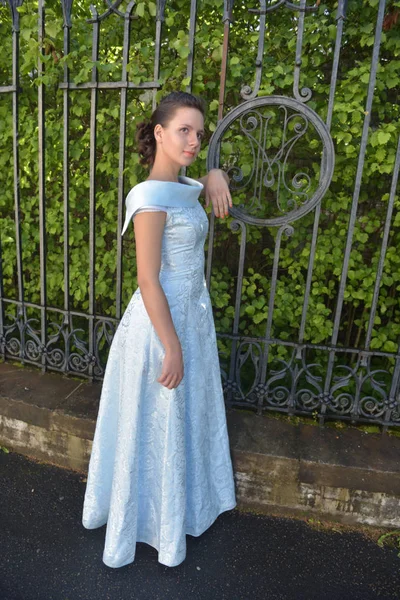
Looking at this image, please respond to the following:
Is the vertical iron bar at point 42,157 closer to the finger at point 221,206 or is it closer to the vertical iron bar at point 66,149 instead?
the vertical iron bar at point 66,149

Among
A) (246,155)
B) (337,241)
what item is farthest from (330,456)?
(246,155)

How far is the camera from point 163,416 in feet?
6.30

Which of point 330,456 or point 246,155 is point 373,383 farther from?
point 246,155

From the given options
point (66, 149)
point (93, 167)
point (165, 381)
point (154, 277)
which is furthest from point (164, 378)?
point (66, 149)

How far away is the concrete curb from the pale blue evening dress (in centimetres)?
35

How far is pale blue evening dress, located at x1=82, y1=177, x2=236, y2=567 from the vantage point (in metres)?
1.85

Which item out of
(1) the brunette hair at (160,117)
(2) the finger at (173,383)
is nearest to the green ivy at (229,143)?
(1) the brunette hair at (160,117)

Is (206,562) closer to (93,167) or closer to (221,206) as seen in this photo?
(221,206)

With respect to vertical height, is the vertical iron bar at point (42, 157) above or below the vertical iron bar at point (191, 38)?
below

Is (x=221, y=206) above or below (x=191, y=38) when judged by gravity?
below

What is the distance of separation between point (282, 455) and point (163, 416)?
77 centimetres

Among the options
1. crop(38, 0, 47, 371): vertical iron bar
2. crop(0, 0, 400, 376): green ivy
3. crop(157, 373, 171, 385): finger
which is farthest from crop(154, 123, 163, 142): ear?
crop(38, 0, 47, 371): vertical iron bar

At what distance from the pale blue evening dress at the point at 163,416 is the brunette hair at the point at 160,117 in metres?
0.21

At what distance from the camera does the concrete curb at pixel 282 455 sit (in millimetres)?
2291
